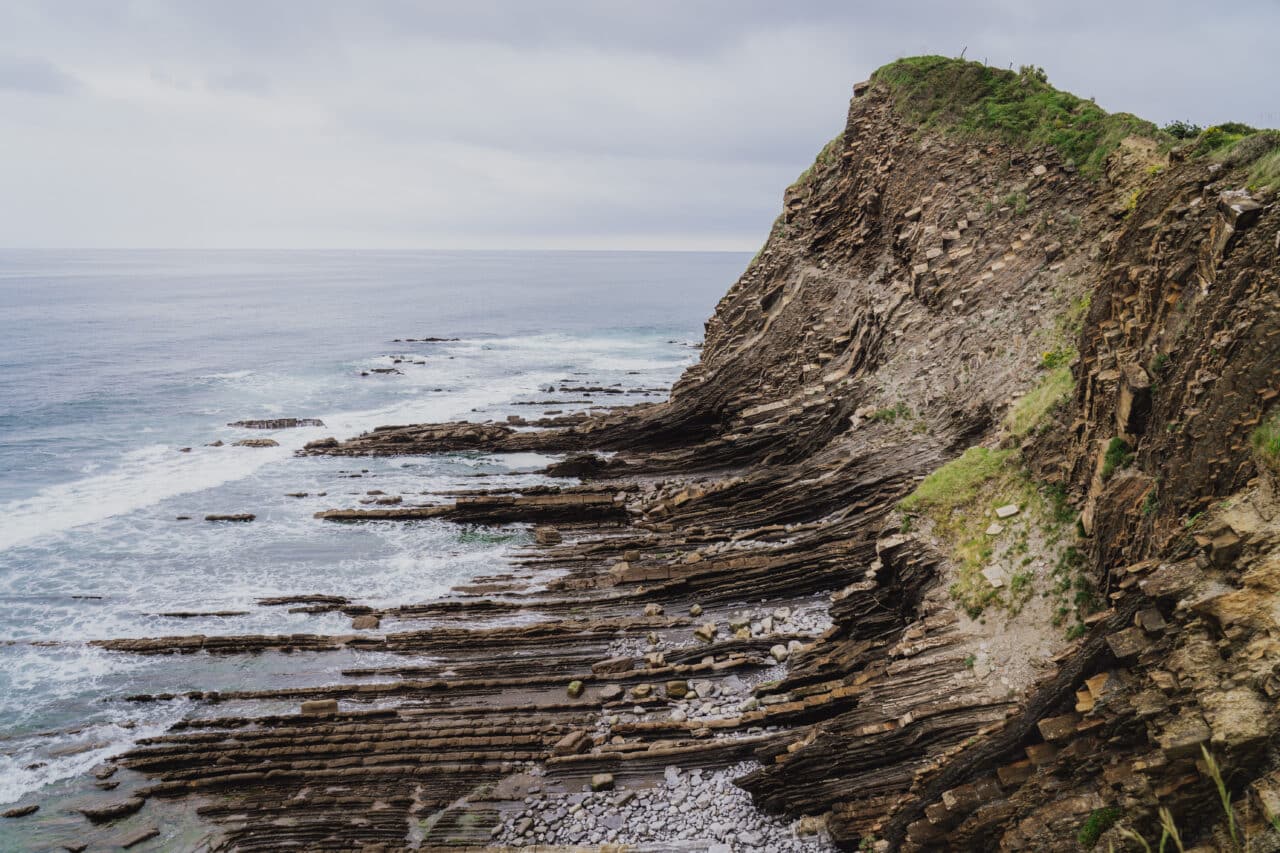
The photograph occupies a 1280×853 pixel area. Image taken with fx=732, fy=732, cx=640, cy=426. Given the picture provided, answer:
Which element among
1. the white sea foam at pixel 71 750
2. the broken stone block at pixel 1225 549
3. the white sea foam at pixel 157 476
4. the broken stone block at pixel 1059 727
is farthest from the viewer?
the white sea foam at pixel 157 476

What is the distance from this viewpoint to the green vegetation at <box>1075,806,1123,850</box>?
36.7 feet

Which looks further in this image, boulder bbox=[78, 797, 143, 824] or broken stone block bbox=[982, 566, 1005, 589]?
boulder bbox=[78, 797, 143, 824]

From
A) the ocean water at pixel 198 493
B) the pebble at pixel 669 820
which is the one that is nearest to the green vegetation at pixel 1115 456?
the pebble at pixel 669 820

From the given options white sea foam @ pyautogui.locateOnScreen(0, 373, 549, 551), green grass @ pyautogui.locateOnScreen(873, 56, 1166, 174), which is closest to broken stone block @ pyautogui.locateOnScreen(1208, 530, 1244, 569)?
green grass @ pyautogui.locateOnScreen(873, 56, 1166, 174)

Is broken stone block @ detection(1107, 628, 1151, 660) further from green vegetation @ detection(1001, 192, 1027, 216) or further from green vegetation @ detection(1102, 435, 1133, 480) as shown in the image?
green vegetation @ detection(1001, 192, 1027, 216)

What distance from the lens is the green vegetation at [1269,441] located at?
11.4 meters

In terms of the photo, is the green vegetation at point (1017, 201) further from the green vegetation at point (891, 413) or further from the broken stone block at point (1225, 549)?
the broken stone block at point (1225, 549)

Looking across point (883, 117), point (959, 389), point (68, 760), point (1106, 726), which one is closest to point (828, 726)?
point (1106, 726)

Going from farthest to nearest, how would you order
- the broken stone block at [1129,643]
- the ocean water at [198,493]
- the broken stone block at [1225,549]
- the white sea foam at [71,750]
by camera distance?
1. the ocean water at [198,493]
2. the white sea foam at [71,750]
3. the broken stone block at [1129,643]
4. the broken stone block at [1225,549]

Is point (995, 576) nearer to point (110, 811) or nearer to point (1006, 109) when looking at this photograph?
point (110, 811)

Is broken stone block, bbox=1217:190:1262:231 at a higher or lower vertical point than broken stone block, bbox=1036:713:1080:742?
higher

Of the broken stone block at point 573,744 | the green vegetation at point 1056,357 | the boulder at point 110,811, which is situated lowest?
the boulder at point 110,811

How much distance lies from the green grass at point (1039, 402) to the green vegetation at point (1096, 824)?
14.3 metres

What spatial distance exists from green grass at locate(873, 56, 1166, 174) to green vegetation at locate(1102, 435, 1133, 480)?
2168 centimetres
